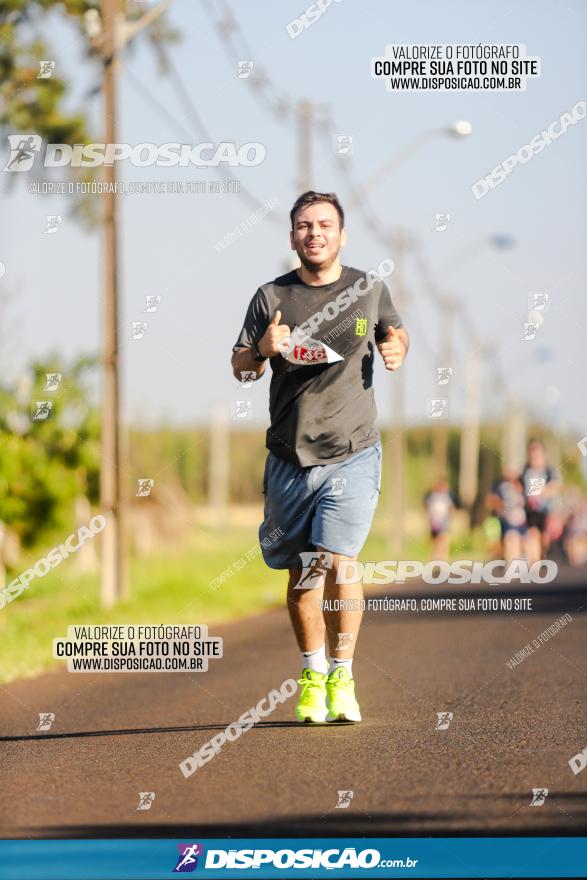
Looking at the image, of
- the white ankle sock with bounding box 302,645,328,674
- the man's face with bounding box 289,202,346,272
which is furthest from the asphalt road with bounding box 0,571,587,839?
the man's face with bounding box 289,202,346,272

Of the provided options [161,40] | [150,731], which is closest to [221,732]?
[150,731]

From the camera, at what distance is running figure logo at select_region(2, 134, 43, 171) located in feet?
20.7

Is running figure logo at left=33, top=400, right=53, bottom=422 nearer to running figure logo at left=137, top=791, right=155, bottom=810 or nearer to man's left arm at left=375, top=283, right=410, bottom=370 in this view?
man's left arm at left=375, top=283, right=410, bottom=370

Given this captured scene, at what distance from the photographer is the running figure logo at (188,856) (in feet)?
11.9

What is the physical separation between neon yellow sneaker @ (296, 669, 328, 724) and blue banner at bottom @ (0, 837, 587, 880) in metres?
1.70

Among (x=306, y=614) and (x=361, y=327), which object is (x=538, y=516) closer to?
(x=306, y=614)

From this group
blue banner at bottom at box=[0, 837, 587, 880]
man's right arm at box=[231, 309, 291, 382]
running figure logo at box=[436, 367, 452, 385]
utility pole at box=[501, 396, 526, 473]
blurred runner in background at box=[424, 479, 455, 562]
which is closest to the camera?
blue banner at bottom at box=[0, 837, 587, 880]

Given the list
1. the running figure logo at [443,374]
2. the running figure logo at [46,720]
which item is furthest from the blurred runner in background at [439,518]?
the running figure logo at [46,720]

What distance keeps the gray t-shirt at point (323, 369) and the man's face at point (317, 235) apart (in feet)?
0.28

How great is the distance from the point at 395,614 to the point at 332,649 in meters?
6.38

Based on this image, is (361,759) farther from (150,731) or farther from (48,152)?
(48,152)

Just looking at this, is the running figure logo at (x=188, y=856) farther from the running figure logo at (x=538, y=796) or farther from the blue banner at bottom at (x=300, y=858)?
the running figure logo at (x=538, y=796)

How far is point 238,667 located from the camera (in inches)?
317

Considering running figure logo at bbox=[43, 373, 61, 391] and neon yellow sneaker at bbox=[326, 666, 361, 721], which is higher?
running figure logo at bbox=[43, 373, 61, 391]
